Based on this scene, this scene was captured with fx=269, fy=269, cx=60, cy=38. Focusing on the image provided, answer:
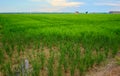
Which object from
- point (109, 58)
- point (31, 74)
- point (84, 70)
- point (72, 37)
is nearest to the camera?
point (31, 74)

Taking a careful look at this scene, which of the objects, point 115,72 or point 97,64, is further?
point 97,64

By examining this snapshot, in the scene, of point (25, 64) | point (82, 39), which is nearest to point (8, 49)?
point (25, 64)

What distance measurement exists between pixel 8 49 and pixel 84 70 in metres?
2.62

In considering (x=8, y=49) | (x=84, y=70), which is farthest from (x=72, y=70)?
(x=8, y=49)

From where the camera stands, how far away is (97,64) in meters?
6.14

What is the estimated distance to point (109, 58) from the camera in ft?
22.3

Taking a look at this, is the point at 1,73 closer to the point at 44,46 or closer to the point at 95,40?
the point at 44,46

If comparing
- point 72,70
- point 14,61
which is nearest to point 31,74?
point 72,70

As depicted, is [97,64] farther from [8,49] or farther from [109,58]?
[8,49]

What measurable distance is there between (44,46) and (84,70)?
3.11 metres

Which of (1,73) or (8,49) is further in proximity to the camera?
(8,49)

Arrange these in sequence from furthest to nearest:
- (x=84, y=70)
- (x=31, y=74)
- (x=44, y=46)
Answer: (x=44, y=46) < (x=84, y=70) < (x=31, y=74)

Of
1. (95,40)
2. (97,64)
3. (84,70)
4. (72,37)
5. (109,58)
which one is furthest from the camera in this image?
(72,37)

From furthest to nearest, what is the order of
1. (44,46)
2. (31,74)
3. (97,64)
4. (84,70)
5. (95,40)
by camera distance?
(95,40), (44,46), (97,64), (84,70), (31,74)
